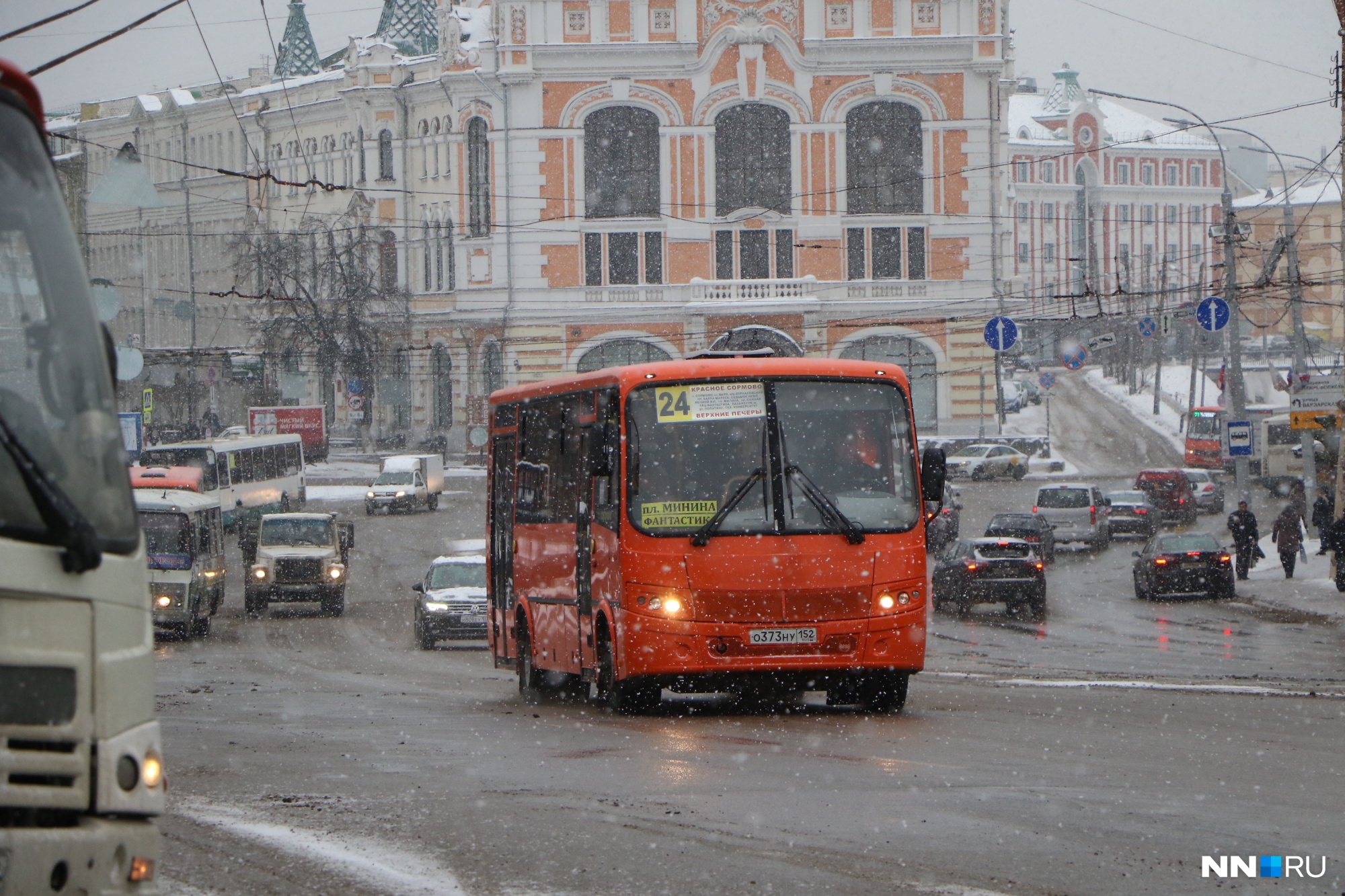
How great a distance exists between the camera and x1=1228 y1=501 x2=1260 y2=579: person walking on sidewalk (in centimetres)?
3878

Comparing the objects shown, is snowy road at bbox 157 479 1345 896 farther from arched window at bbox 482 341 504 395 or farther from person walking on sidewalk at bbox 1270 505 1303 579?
arched window at bbox 482 341 504 395

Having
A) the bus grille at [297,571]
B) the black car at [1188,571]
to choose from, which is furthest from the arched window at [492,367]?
Answer: the black car at [1188,571]

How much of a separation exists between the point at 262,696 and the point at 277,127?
7817 centimetres

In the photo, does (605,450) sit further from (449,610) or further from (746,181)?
(746,181)

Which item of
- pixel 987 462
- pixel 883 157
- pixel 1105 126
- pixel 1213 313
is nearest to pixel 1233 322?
pixel 1213 313

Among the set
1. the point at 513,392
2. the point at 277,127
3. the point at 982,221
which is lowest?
the point at 513,392

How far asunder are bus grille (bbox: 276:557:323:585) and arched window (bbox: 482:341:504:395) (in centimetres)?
4016

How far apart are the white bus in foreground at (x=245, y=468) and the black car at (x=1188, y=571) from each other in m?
26.9

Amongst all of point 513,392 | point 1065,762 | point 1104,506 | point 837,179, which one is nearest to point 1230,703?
point 1065,762

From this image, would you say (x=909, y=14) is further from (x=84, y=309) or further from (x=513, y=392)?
(x=84, y=309)

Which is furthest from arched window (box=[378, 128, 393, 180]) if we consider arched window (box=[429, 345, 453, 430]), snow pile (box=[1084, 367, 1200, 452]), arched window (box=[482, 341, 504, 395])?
snow pile (box=[1084, 367, 1200, 452])

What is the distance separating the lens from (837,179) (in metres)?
74.5

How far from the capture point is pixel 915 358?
73.9 meters

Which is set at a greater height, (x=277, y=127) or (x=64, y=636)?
(x=277, y=127)
